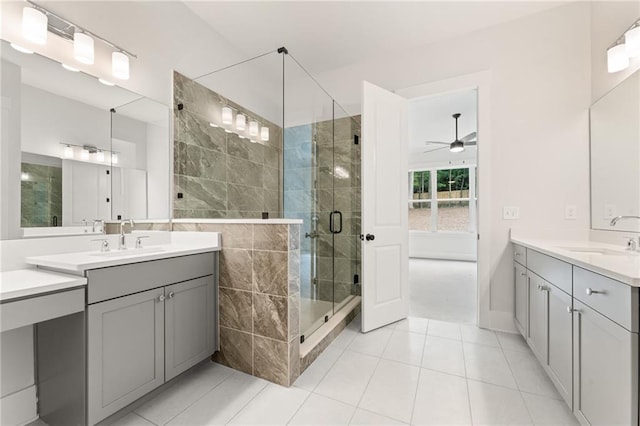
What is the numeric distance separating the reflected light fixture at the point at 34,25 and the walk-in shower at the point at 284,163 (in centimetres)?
89

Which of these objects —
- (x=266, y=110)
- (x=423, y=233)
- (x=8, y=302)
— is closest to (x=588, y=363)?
(x=8, y=302)

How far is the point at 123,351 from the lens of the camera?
1.32 m

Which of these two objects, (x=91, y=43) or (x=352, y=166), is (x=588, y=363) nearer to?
(x=352, y=166)

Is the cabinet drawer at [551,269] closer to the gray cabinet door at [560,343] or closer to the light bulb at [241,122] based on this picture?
the gray cabinet door at [560,343]

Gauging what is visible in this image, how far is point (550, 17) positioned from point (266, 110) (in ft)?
9.08

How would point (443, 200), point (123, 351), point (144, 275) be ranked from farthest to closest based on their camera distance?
point (443, 200) → point (144, 275) → point (123, 351)

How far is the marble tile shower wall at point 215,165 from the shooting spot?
2.32 meters

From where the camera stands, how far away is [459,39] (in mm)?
2670

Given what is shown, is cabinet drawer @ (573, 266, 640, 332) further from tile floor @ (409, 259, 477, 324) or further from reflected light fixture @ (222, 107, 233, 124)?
reflected light fixture @ (222, 107, 233, 124)

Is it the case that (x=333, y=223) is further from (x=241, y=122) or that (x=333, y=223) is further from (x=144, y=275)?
(x=144, y=275)

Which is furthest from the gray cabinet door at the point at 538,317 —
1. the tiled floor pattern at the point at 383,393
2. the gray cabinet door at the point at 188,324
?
the gray cabinet door at the point at 188,324

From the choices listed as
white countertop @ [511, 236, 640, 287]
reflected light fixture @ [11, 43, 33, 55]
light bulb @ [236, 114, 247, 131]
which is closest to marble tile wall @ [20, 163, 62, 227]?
reflected light fixture @ [11, 43, 33, 55]

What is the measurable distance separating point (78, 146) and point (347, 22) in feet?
7.91

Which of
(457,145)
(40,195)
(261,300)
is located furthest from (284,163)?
(457,145)
